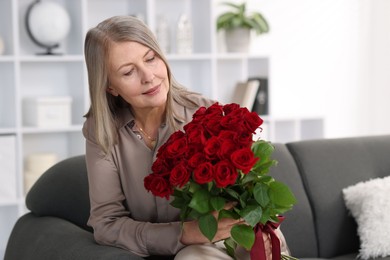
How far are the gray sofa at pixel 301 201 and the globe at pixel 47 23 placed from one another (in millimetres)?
1792

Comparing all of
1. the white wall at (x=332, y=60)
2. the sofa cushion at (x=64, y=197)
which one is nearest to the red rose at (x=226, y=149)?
the sofa cushion at (x=64, y=197)

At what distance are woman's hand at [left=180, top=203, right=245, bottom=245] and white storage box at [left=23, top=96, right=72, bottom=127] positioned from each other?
8.23 feet

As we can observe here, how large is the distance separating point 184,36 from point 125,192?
8.33ft

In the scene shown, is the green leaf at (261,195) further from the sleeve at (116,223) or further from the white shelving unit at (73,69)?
the white shelving unit at (73,69)

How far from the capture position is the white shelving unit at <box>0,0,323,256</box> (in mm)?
4520

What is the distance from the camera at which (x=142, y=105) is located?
2395 mm

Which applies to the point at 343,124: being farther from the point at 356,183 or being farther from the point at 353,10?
the point at 356,183

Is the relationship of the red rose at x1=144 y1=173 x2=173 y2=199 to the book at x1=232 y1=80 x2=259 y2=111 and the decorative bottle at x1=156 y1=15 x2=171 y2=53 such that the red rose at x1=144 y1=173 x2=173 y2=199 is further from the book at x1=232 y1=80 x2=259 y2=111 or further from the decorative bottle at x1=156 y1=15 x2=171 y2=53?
the book at x1=232 y1=80 x2=259 y2=111

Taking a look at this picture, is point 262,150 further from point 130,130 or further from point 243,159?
point 130,130

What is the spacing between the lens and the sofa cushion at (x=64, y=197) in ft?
9.34

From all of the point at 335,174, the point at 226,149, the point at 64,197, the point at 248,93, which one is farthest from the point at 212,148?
the point at 248,93

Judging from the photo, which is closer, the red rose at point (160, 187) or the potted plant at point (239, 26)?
the red rose at point (160, 187)

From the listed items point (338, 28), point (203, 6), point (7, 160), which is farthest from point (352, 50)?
point (7, 160)

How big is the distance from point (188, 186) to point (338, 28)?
3.98m
